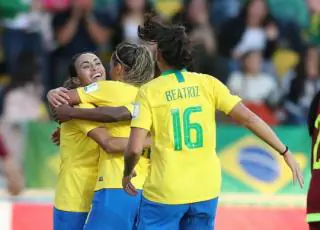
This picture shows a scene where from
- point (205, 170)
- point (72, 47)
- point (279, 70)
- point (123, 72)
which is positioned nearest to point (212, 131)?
point (205, 170)

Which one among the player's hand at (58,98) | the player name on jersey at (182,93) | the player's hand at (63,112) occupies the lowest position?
the player's hand at (63,112)

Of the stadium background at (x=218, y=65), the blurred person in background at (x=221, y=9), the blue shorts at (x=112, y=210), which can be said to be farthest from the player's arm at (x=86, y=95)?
the blurred person in background at (x=221, y=9)

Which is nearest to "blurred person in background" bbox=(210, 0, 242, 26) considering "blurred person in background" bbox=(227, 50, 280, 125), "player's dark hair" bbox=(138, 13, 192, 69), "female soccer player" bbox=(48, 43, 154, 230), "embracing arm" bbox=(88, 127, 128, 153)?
"blurred person in background" bbox=(227, 50, 280, 125)

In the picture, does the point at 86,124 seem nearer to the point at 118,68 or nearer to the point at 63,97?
the point at 63,97

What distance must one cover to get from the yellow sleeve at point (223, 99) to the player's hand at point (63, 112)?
Result: 125cm

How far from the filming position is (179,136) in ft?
21.1

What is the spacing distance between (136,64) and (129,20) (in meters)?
8.31

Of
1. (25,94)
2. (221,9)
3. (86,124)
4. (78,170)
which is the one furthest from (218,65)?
(86,124)

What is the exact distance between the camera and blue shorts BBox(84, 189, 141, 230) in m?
7.16

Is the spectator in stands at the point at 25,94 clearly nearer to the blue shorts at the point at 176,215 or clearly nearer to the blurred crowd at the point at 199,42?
the blurred crowd at the point at 199,42

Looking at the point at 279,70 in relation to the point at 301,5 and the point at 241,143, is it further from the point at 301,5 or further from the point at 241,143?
the point at 241,143

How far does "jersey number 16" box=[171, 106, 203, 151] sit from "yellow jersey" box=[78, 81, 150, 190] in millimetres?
794

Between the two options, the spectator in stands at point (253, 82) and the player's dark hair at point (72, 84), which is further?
the spectator in stands at point (253, 82)

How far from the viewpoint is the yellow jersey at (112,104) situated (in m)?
7.19
